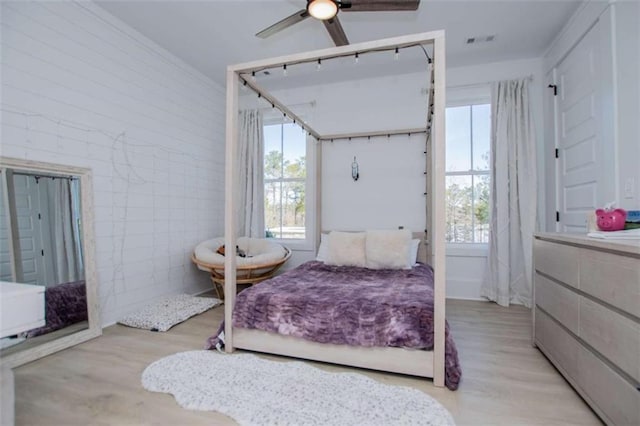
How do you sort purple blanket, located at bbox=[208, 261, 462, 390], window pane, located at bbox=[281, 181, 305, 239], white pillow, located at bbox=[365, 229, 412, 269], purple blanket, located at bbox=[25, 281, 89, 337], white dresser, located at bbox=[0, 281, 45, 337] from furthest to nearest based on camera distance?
window pane, located at bbox=[281, 181, 305, 239]
white pillow, located at bbox=[365, 229, 412, 269]
purple blanket, located at bbox=[25, 281, 89, 337]
purple blanket, located at bbox=[208, 261, 462, 390]
white dresser, located at bbox=[0, 281, 45, 337]

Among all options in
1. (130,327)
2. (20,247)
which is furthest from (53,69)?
(130,327)

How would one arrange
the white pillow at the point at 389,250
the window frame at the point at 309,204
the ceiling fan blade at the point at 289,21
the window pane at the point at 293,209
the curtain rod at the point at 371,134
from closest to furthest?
the ceiling fan blade at the point at 289,21
the white pillow at the point at 389,250
the curtain rod at the point at 371,134
the window frame at the point at 309,204
the window pane at the point at 293,209

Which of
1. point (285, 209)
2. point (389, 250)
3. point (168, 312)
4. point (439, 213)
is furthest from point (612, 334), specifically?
point (285, 209)

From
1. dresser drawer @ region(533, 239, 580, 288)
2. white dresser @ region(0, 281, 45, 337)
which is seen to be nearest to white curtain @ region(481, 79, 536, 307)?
dresser drawer @ region(533, 239, 580, 288)

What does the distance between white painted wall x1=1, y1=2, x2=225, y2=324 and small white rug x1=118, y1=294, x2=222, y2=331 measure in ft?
0.49

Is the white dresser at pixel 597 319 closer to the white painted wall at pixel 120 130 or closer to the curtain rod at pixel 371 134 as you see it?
the curtain rod at pixel 371 134

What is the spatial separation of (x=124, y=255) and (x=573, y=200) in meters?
4.44

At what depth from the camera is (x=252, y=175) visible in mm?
4418

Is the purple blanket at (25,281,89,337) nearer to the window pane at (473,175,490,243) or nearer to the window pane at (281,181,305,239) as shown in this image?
the window pane at (281,181,305,239)

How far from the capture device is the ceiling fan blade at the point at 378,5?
78.2 inches

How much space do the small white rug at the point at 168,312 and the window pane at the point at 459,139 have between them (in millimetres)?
3368

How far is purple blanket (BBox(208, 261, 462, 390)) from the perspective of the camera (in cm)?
193

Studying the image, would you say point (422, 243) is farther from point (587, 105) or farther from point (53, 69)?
point (53, 69)

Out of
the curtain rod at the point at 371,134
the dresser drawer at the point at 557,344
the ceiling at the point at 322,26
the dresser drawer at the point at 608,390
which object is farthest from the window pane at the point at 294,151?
the dresser drawer at the point at 608,390
